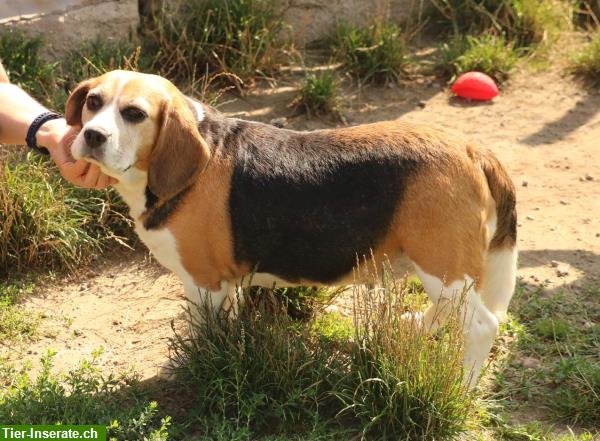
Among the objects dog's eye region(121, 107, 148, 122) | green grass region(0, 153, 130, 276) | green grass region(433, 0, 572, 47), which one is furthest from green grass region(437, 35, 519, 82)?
dog's eye region(121, 107, 148, 122)

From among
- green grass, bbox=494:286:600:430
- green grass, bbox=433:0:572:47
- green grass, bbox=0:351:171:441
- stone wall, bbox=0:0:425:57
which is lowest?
green grass, bbox=494:286:600:430

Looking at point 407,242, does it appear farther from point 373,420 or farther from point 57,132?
point 57,132

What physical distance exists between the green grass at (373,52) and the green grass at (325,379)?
4.47m

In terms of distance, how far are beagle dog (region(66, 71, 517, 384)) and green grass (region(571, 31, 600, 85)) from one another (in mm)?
4760

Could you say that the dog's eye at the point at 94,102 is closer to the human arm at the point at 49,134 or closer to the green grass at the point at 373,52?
the human arm at the point at 49,134

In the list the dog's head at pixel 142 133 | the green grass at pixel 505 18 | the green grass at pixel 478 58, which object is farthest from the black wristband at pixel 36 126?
the green grass at pixel 505 18

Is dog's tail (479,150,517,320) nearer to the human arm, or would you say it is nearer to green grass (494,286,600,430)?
green grass (494,286,600,430)

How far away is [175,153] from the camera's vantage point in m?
4.38

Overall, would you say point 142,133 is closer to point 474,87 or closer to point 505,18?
point 474,87

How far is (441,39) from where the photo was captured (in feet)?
31.4

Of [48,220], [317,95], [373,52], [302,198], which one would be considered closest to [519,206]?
[317,95]

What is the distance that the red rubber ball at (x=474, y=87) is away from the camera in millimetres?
8492

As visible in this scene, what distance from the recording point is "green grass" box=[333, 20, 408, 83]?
28.3 feet

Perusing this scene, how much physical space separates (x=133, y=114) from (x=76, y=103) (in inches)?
20.3
